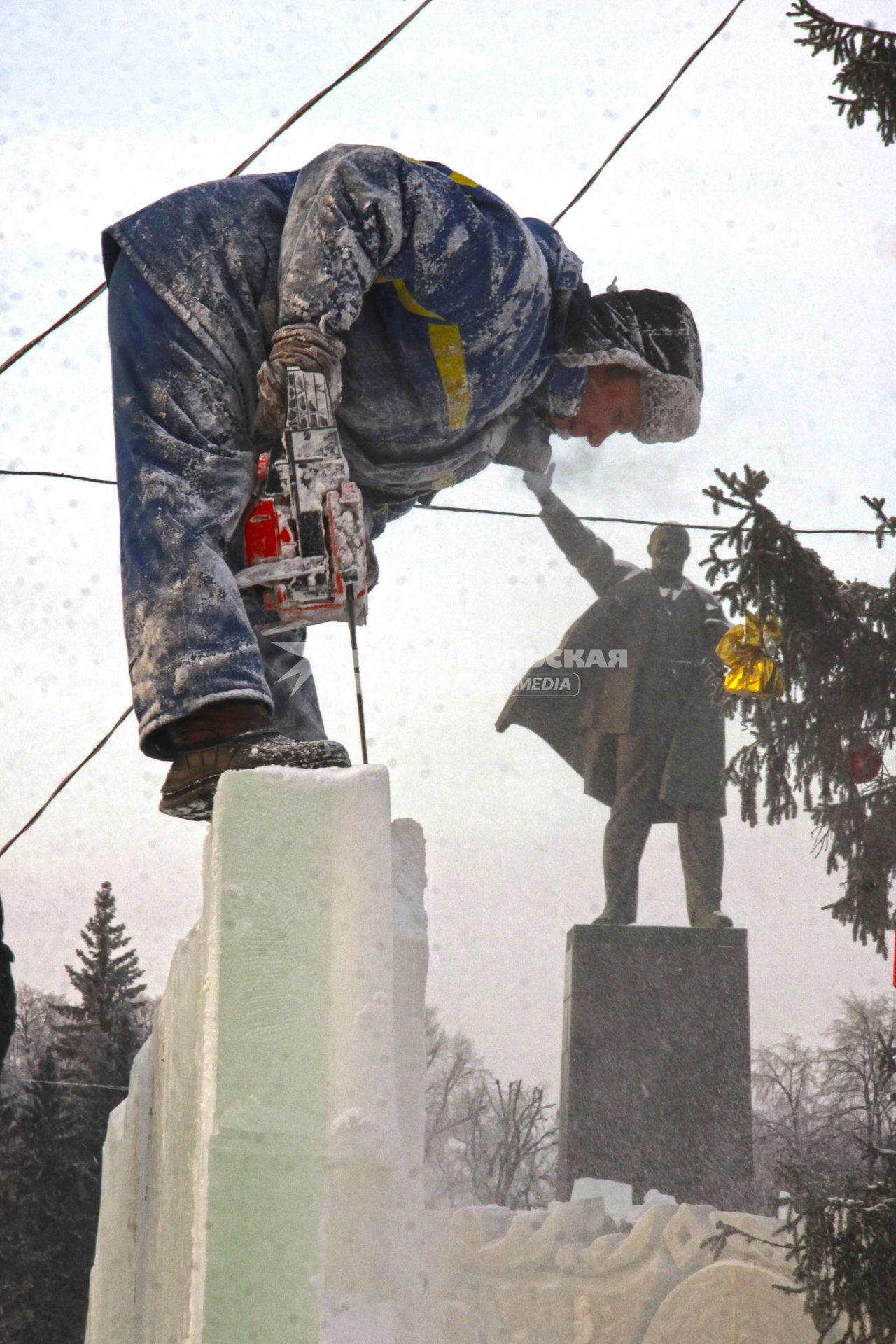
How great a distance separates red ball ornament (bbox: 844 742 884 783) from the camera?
267 centimetres

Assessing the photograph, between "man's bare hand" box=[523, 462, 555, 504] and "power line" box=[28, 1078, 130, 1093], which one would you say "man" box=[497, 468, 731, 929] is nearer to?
"man's bare hand" box=[523, 462, 555, 504]

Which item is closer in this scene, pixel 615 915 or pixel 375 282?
pixel 375 282

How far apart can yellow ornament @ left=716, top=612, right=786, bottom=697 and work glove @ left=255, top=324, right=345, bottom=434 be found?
5.04 ft

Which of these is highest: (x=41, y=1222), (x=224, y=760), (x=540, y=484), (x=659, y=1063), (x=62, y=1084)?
(x=540, y=484)

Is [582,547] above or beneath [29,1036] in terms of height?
above

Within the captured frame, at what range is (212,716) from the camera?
1.28 m

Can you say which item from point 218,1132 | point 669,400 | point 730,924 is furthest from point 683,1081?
point 218,1132

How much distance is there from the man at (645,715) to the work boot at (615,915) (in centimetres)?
2

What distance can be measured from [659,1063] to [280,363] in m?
2.82

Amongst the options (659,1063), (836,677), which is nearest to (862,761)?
(836,677)

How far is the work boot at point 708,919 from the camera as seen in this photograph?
402 cm

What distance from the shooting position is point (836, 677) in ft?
8.69

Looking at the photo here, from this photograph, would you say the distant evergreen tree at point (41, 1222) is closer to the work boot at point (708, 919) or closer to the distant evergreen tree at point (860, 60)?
the work boot at point (708, 919)

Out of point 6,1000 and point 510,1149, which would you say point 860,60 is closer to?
point 6,1000
